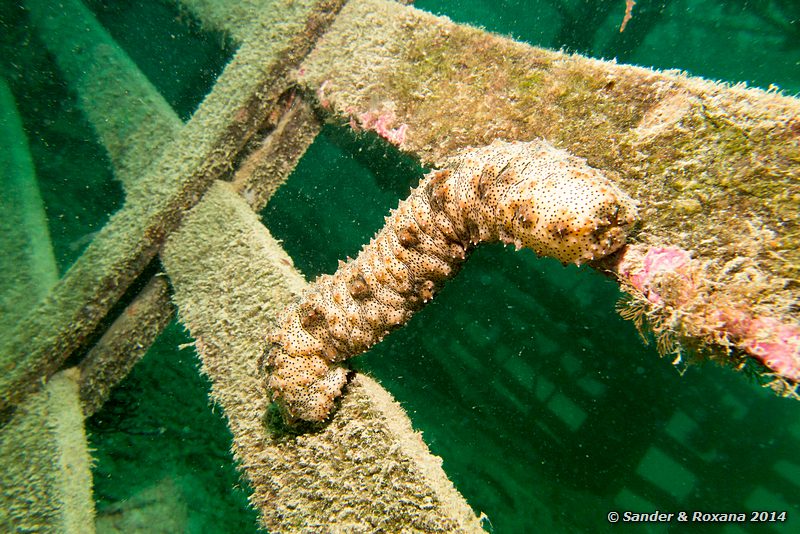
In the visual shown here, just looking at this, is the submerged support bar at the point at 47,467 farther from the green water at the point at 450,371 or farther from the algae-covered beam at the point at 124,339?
the green water at the point at 450,371

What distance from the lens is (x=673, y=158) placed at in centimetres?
155

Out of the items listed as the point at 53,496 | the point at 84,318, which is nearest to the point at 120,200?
the point at 84,318

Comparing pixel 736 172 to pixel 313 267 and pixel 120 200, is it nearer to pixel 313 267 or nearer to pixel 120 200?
pixel 313 267

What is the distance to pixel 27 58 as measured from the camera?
5176mm

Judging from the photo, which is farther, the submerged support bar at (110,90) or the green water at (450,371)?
the green water at (450,371)

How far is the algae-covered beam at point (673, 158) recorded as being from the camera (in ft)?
4.02

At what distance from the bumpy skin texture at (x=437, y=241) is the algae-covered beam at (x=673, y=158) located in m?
0.18

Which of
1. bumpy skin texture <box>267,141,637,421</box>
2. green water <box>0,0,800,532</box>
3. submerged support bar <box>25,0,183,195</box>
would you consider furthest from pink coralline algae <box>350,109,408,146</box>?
submerged support bar <box>25,0,183,195</box>

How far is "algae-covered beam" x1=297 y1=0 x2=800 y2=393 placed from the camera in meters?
1.23

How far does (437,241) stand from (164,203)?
2639 mm

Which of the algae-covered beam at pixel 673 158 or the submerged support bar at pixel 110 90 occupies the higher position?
the algae-covered beam at pixel 673 158

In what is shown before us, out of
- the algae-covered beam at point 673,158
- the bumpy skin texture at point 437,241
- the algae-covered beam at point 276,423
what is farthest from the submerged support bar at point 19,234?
the algae-covered beam at point 673,158

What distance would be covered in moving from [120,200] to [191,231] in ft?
15.6

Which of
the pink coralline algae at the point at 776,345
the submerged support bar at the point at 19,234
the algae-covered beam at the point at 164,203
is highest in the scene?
the pink coralline algae at the point at 776,345
